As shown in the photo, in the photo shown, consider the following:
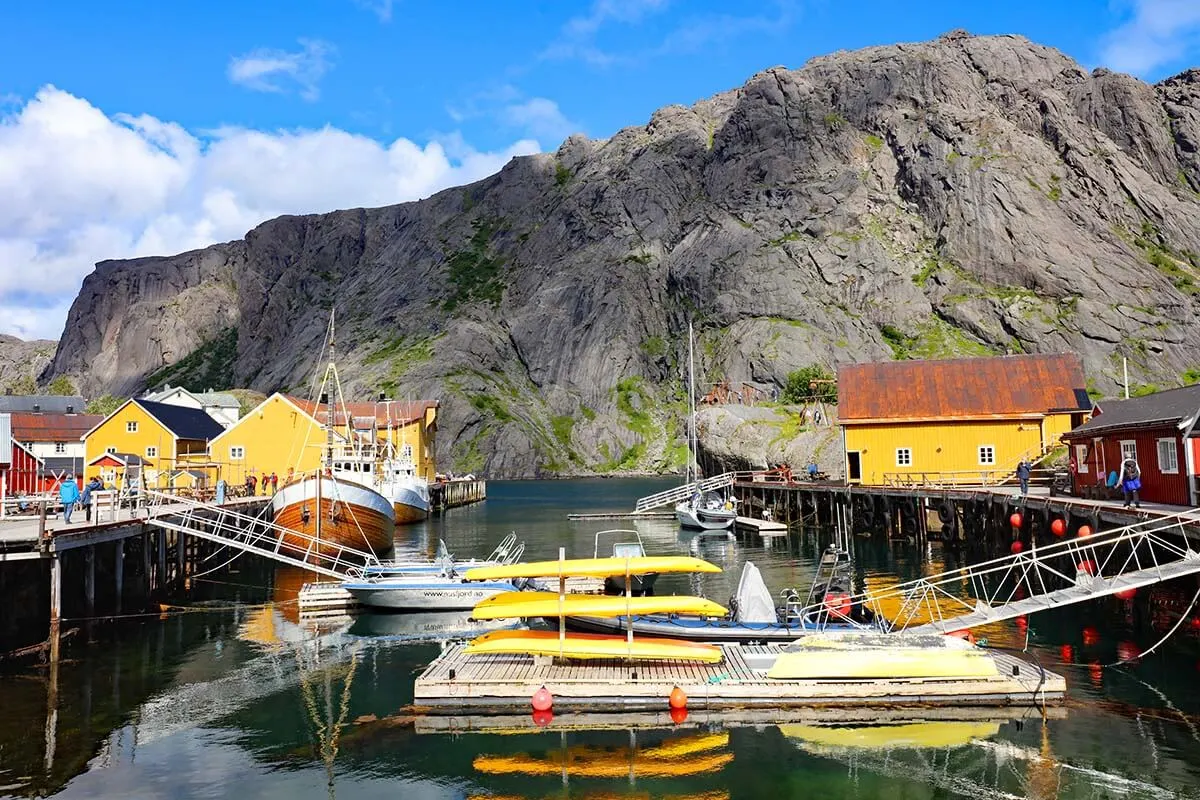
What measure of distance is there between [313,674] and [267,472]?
4873 centimetres

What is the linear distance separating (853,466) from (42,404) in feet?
341

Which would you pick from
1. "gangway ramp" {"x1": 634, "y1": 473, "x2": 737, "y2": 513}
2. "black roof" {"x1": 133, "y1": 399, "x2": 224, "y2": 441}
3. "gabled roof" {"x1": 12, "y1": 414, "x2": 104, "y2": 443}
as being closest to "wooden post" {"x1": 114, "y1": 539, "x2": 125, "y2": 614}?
"black roof" {"x1": 133, "y1": 399, "x2": 224, "y2": 441}

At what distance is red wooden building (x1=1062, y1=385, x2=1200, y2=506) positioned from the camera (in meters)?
31.3

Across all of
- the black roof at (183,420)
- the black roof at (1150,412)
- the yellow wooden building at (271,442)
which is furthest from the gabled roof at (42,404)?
the black roof at (1150,412)

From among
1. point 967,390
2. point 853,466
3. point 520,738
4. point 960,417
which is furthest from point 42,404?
point 520,738

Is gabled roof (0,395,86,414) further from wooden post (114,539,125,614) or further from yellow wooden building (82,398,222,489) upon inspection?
wooden post (114,539,125,614)

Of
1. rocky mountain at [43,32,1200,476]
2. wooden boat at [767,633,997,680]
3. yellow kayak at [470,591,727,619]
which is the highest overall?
rocky mountain at [43,32,1200,476]

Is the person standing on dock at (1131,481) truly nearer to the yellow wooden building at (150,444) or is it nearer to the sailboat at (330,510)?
the sailboat at (330,510)

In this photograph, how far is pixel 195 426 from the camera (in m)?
75.6

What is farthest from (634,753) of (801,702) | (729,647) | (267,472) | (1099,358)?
(1099,358)

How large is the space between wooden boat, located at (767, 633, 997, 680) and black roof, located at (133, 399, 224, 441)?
63.2 meters

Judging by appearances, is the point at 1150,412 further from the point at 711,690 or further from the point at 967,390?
the point at 711,690

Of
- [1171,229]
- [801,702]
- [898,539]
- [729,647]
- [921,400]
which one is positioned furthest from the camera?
[1171,229]

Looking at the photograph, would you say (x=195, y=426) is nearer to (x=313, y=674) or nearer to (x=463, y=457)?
(x=313, y=674)
